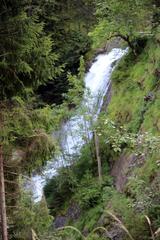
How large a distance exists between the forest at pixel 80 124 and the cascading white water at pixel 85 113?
60 mm

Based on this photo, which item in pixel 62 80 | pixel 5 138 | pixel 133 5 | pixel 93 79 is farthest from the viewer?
pixel 62 80

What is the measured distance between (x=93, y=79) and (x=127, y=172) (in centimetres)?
923

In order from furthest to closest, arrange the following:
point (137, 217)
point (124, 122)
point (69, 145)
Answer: point (69, 145), point (124, 122), point (137, 217)

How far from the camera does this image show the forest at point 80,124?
6.41m

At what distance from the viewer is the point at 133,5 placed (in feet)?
27.9

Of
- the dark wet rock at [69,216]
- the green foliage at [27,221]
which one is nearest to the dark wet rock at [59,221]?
the dark wet rock at [69,216]

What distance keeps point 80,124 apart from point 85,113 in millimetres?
735

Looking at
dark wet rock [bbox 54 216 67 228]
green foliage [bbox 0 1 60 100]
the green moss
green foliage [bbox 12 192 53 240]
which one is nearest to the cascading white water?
the green moss

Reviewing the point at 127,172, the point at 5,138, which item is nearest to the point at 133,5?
the point at 5,138

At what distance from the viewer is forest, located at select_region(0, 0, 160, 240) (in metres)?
6.41

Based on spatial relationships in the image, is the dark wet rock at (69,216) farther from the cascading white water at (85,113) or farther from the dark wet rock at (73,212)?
the cascading white water at (85,113)

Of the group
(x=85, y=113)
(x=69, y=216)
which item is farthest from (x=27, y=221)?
(x=69, y=216)

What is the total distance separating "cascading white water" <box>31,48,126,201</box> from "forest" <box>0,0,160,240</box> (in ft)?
0.20

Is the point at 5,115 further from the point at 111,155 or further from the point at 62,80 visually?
the point at 62,80
